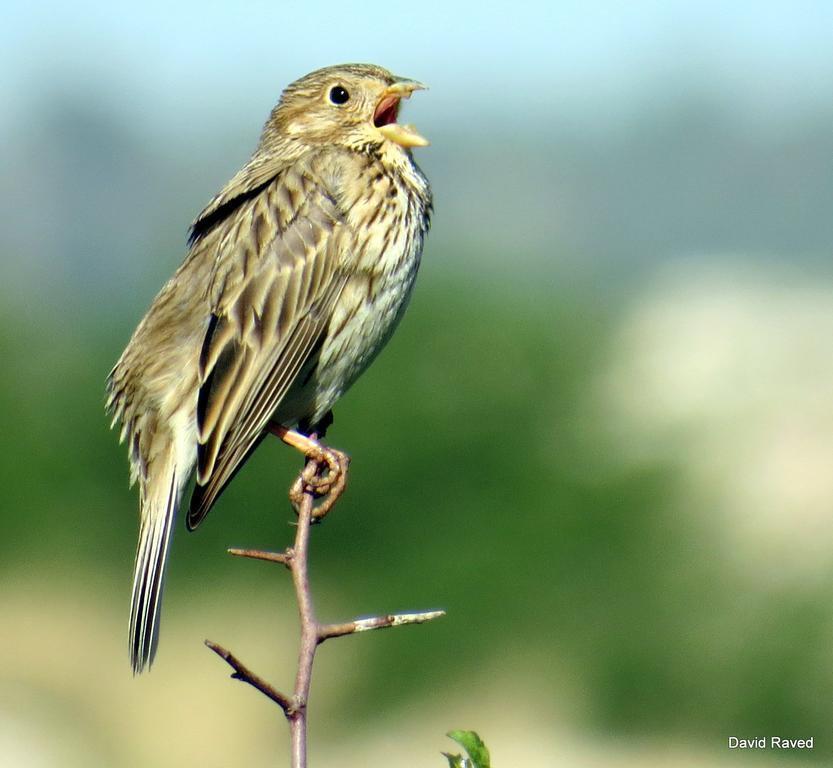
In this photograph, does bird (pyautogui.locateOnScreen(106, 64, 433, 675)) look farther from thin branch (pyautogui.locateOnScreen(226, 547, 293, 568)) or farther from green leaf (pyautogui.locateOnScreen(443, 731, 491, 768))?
green leaf (pyautogui.locateOnScreen(443, 731, 491, 768))

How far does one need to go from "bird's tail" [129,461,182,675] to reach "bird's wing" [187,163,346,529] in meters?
0.12

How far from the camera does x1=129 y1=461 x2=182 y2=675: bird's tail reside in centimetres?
478

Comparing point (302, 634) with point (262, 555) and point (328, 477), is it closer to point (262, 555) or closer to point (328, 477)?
point (262, 555)

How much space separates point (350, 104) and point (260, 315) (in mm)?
1047

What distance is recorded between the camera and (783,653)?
15922 millimetres

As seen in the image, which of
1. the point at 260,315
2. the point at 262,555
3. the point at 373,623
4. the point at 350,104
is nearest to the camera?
the point at 373,623

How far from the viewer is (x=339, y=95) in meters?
6.10

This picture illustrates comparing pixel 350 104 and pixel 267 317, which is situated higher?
pixel 350 104

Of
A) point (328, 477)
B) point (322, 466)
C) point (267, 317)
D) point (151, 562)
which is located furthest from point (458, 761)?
point (267, 317)

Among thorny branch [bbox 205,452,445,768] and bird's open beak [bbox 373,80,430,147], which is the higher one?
bird's open beak [bbox 373,80,430,147]

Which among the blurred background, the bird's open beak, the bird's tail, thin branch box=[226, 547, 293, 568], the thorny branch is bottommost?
the blurred background

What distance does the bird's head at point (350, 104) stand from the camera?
595cm

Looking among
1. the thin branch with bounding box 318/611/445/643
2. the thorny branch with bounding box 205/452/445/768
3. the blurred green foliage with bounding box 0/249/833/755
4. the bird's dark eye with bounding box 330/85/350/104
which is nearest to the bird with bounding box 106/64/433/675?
the bird's dark eye with bounding box 330/85/350/104

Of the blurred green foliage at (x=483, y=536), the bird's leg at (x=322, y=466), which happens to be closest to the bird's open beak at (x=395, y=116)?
the bird's leg at (x=322, y=466)
